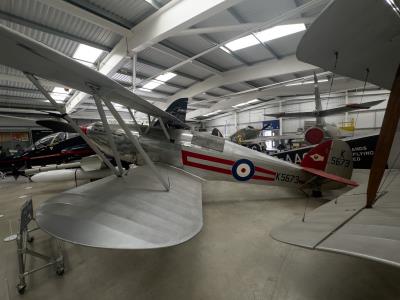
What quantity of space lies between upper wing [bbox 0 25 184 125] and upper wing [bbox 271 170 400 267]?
2027 millimetres

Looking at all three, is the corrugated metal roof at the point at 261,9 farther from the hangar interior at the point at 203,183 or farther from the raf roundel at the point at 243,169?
the raf roundel at the point at 243,169

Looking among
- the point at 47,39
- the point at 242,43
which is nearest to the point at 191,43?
the point at 242,43

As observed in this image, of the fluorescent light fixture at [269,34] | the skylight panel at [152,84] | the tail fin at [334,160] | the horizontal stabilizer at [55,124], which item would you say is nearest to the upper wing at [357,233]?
the tail fin at [334,160]

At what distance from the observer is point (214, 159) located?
355 cm

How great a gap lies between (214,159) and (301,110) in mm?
17702

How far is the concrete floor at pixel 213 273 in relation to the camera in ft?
5.37

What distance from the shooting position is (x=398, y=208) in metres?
1.33

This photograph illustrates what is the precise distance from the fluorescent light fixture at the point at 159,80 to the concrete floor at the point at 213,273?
6817mm

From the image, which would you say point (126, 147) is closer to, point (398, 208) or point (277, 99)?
point (398, 208)

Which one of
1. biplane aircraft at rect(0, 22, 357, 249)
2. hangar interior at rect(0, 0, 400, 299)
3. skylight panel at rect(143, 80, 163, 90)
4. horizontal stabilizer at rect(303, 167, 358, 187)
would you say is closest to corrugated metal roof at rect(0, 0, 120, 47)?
hangar interior at rect(0, 0, 400, 299)

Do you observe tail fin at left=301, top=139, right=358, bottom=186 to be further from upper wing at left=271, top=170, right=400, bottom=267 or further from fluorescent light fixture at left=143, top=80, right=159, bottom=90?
fluorescent light fixture at left=143, top=80, right=159, bottom=90

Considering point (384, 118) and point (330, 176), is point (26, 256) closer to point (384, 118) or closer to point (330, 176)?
point (384, 118)

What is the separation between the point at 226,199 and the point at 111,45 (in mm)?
5199

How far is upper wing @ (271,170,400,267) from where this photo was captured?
2.54ft
